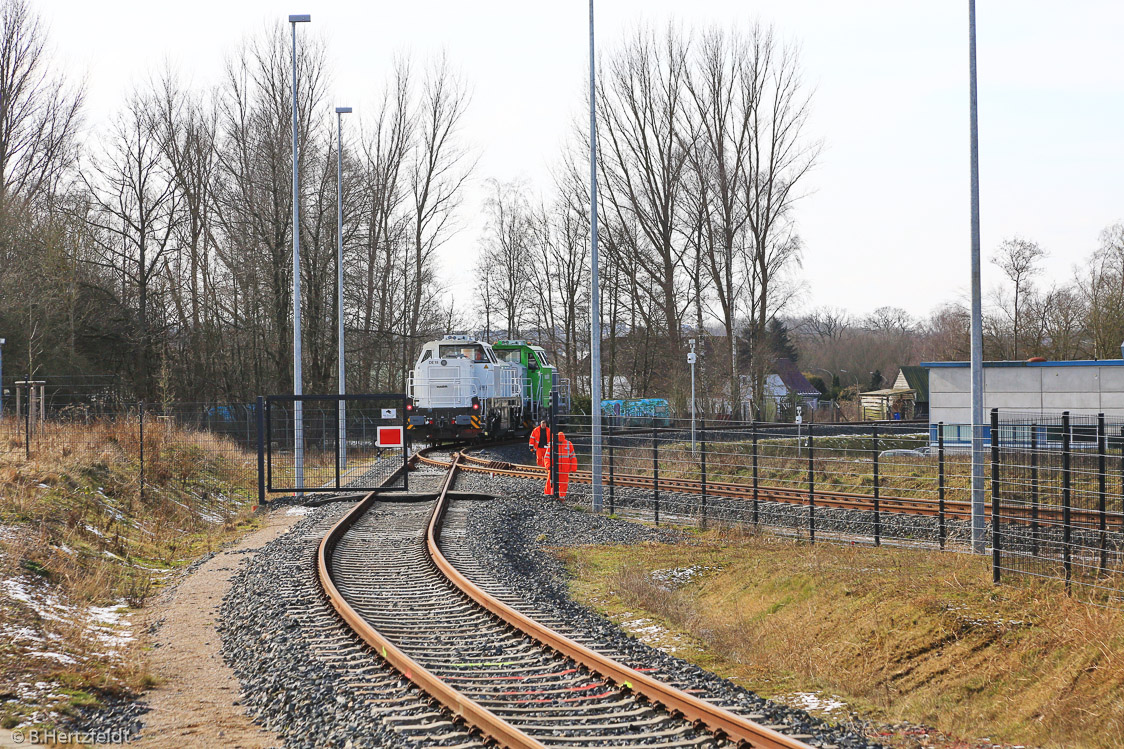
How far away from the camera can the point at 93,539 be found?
12969 mm

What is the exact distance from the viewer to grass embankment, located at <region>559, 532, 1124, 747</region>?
21.8 feet

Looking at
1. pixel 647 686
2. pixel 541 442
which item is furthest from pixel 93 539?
pixel 541 442

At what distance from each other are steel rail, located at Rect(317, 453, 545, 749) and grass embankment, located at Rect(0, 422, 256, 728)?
1874 millimetres

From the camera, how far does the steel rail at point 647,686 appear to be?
5.43 meters

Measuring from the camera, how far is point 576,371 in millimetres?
59656

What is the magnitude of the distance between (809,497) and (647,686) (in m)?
9.35

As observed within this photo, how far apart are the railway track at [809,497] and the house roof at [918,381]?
38818 mm

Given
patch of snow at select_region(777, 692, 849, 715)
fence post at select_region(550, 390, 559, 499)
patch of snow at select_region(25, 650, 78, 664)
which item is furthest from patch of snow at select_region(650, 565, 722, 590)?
fence post at select_region(550, 390, 559, 499)

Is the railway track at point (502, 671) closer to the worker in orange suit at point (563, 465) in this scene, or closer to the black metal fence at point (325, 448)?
the black metal fence at point (325, 448)

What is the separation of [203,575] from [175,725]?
5879 millimetres

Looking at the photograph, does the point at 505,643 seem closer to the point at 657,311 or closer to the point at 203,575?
the point at 203,575

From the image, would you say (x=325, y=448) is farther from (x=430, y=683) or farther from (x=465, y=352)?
(x=430, y=683)

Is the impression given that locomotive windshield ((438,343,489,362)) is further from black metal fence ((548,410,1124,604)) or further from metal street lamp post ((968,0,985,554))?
metal street lamp post ((968,0,985,554))

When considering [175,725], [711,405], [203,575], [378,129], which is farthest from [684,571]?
[378,129]
